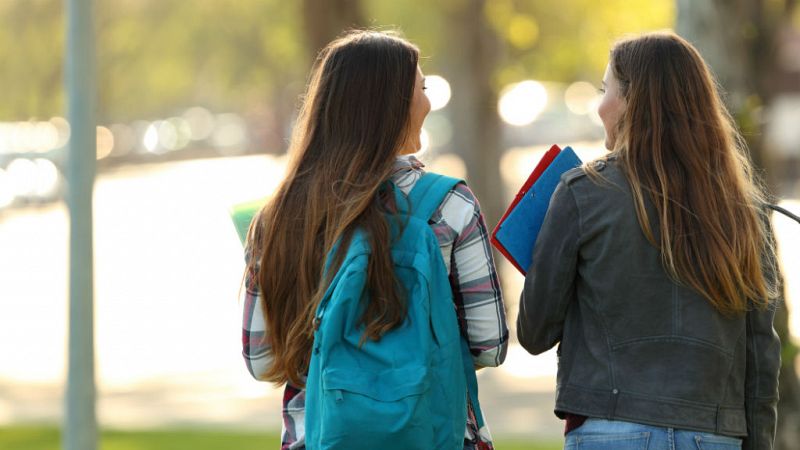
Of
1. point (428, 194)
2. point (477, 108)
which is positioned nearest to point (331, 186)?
point (428, 194)

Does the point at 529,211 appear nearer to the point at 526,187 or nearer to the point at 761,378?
the point at 526,187

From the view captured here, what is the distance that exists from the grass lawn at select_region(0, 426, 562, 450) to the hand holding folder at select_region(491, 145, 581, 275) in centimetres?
507

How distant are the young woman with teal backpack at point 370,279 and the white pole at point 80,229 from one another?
300 cm

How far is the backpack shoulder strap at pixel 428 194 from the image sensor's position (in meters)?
2.93

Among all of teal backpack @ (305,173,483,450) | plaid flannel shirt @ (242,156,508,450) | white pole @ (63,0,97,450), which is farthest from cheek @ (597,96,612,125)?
white pole @ (63,0,97,450)

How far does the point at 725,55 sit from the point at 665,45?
3.13m

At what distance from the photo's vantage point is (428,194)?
295cm

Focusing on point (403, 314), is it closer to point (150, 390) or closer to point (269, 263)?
point (269, 263)

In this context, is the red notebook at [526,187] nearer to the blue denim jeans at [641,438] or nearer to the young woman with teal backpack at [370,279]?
the young woman with teal backpack at [370,279]

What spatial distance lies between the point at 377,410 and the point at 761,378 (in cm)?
97

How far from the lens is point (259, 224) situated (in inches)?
119

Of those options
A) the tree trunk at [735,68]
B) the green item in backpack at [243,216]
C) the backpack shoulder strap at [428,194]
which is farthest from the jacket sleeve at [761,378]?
the tree trunk at [735,68]

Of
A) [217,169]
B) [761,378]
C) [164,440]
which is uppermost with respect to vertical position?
[761,378]

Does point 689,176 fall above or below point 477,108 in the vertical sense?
below
